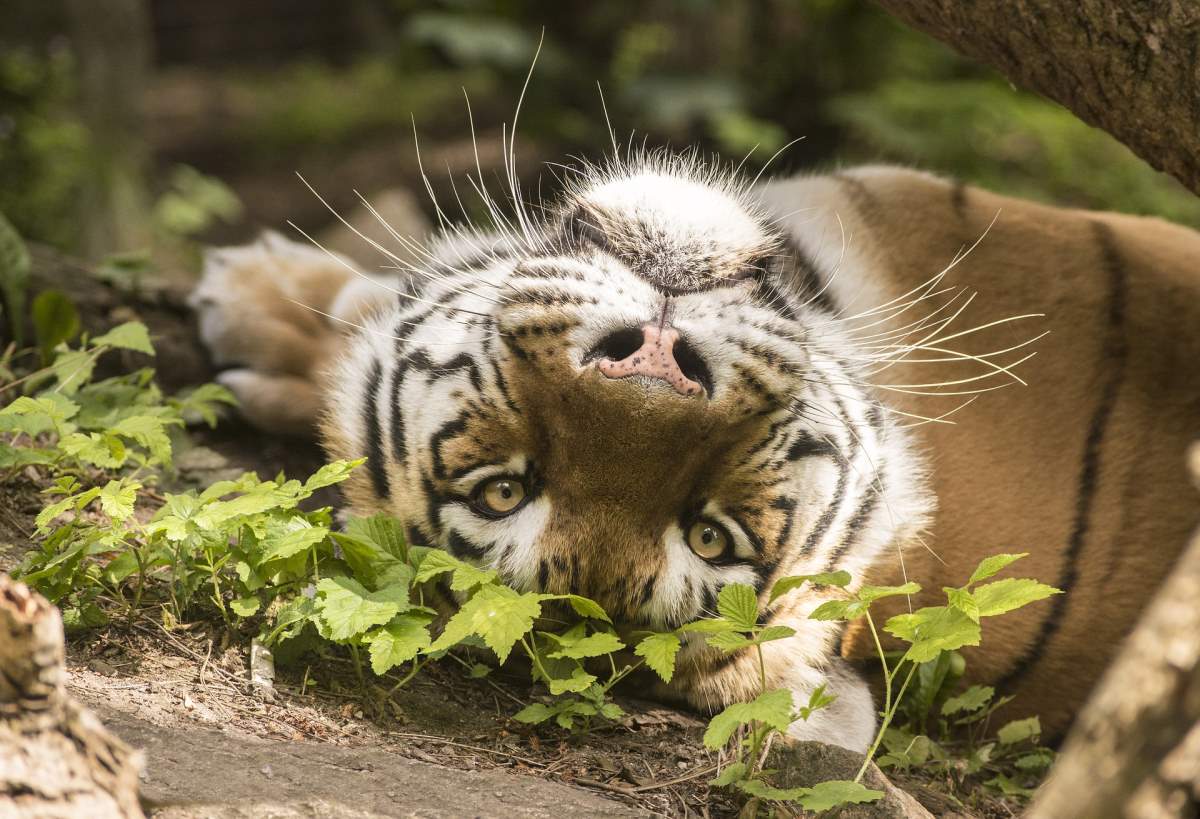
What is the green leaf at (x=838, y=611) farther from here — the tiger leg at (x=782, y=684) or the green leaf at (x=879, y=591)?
the tiger leg at (x=782, y=684)

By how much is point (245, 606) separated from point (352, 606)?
8.3 inches

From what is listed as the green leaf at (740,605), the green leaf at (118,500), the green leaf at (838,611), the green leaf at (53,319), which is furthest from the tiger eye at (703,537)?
the green leaf at (53,319)

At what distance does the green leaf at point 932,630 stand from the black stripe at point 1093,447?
0.57m

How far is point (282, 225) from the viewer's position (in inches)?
307

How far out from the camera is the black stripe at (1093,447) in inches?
94.1

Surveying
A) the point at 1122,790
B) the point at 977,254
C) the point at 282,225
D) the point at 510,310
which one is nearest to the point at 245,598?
the point at 510,310

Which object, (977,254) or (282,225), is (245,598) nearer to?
(977,254)

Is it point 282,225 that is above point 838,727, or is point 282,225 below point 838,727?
below

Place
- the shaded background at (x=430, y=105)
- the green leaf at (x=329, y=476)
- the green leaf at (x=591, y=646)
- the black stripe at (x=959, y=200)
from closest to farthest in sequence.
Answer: the green leaf at (x=591, y=646) → the green leaf at (x=329, y=476) → the black stripe at (x=959, y=200) → the shaded background at (x=430, y=105)

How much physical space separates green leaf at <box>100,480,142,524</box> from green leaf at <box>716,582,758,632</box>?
1076 millimetres

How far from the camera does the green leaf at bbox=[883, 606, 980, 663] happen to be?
188 centimetres

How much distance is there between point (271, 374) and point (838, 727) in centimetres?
194

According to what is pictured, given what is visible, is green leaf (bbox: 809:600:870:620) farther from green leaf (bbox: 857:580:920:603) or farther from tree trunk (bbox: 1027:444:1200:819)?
tree trunk (bbox: 1027:444:1200:819)

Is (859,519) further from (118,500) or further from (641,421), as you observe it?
(118,500)
